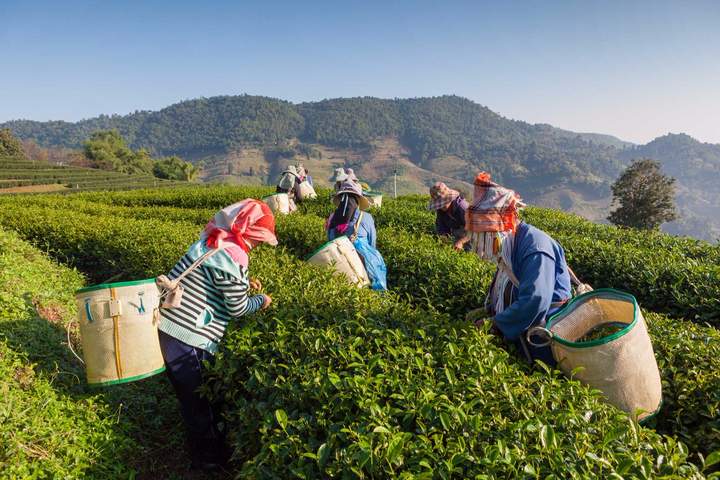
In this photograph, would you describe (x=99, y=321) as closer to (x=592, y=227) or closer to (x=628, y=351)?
(x=628, y=351)

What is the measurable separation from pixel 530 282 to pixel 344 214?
2.75 meters

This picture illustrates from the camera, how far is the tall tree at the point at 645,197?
30.1m

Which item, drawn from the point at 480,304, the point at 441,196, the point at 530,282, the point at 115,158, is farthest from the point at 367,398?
the point at 115,158

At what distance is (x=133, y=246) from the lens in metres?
5.54

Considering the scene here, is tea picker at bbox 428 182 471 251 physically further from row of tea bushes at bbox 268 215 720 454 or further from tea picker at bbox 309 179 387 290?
tea picker at bbox 309 179 387 290

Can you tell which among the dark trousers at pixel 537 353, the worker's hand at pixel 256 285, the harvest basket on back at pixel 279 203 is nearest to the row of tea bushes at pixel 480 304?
the dark trousers at pixel 537 353

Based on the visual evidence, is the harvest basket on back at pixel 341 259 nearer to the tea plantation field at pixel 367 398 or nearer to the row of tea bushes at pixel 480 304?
the tea plantation field at pixel 367 398

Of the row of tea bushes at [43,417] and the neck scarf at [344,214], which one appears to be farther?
the neck scarf at [344,214]

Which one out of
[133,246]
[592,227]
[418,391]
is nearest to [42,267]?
[133,246]

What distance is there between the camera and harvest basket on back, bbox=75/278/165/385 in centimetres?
247

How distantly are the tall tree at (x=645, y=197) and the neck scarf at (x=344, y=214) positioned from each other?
2986cm

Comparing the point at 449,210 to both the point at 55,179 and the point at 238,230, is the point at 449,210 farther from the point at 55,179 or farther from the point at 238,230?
the point at 55,179

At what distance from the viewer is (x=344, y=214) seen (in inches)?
195

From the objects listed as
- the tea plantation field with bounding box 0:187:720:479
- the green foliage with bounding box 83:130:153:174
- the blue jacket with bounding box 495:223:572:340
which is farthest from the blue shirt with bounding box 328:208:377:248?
the green foliage with bounding box 83:130:153:174
